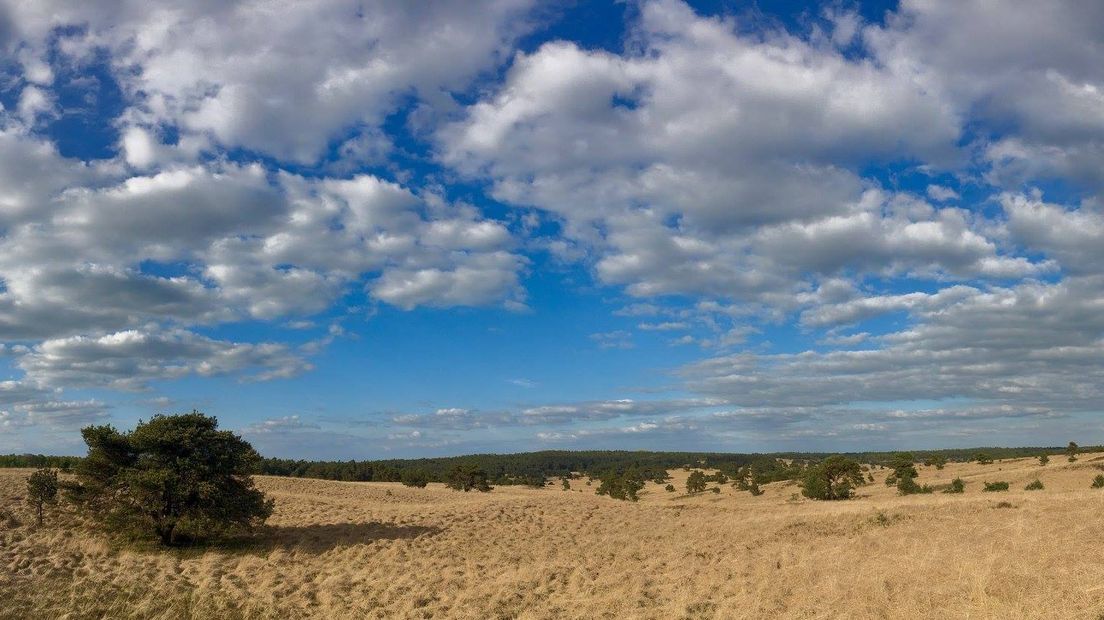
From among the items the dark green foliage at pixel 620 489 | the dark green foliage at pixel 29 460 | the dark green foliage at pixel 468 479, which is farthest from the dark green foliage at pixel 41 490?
the dark green foliage at pixel 620 489

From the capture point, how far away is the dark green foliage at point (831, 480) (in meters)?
49.2

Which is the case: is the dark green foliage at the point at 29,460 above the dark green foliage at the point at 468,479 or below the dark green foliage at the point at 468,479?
above

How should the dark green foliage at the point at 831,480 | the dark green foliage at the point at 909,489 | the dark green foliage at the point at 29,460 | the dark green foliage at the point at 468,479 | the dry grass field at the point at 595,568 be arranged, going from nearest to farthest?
the dry grass field at the point at 595,568 → the dark green foliage at the point at 909,489 → the dark green foliage at the point at 831,480 → the dark green foliage at the point at 29,460 → the dark green foliage at the point at 468,479

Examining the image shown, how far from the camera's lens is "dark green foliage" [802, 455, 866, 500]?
161ft

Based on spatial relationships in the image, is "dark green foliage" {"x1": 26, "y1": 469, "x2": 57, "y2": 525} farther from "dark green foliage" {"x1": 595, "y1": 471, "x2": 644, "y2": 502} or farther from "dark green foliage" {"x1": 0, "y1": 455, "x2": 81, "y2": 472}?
"dark green foliage" {"x1": 595, "y1": 471, "x2": 644, "y2": 502}

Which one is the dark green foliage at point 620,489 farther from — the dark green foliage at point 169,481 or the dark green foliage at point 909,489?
the dark green foliage at point 169,481

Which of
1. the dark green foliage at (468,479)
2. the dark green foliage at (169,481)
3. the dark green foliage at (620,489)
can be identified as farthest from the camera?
the dark green foliage at (468,479)

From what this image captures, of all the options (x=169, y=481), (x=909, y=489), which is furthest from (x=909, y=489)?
(x=169, y=481)

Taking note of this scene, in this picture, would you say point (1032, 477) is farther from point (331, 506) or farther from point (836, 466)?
point (331, 506)

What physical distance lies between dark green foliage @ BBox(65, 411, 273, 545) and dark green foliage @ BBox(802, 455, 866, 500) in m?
39.5

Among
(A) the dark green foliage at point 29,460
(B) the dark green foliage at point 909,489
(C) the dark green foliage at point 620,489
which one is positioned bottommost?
(C) the dark green foliage at point 620,489

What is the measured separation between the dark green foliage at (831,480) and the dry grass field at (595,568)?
18.9 m

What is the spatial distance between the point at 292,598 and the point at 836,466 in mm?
45417

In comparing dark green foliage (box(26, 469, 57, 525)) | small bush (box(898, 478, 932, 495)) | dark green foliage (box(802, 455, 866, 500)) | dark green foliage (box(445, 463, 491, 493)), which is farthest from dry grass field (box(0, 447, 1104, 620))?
dark green foliage (box(445, 463, 491, 493))
